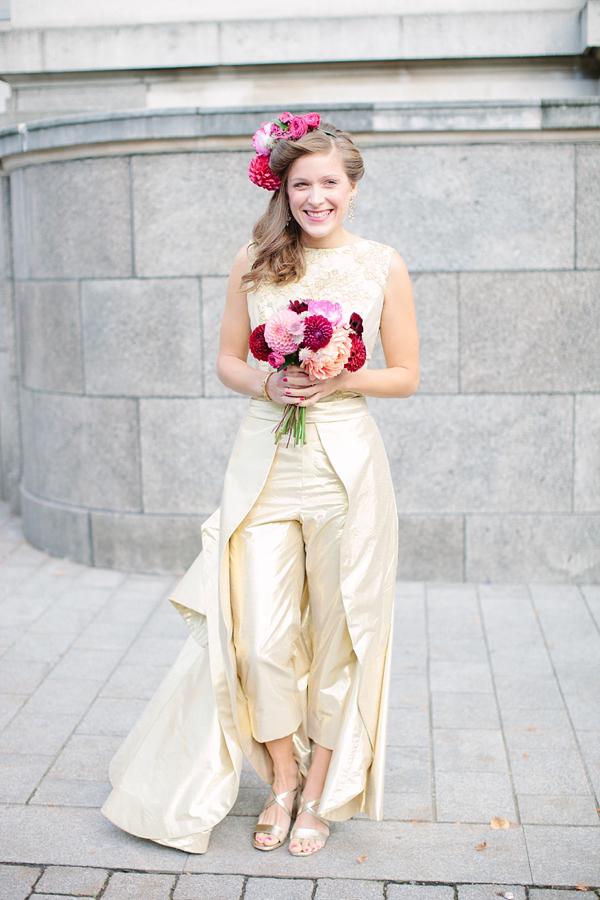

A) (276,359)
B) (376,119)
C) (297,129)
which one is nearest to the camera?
(276,359)

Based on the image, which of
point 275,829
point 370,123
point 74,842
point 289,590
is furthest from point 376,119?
point 74,842

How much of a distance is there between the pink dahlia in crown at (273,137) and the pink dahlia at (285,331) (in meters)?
0.59

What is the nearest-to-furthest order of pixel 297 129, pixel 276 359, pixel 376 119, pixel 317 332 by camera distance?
pixel 317 332 → pixel 276 359 → pixel 297 129 → pixel 376 119

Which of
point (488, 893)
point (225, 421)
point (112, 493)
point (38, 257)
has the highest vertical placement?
point (38, 257)

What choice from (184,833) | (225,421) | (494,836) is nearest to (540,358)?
(225,421)

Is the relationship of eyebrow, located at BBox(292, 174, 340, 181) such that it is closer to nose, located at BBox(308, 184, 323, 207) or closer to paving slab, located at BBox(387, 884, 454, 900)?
nose, located at BBox(308, 184, 323, 207)

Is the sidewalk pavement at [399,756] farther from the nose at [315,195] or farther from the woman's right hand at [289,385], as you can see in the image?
the nose at [315,195]

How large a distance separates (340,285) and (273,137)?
1.73 ft

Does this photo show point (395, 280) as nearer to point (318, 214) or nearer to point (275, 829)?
point (318, 214)

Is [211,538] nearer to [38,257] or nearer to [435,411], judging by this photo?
[435,411]

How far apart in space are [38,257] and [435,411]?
110 inches

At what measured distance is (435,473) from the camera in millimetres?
5988

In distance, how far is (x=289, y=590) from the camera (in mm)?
3232
